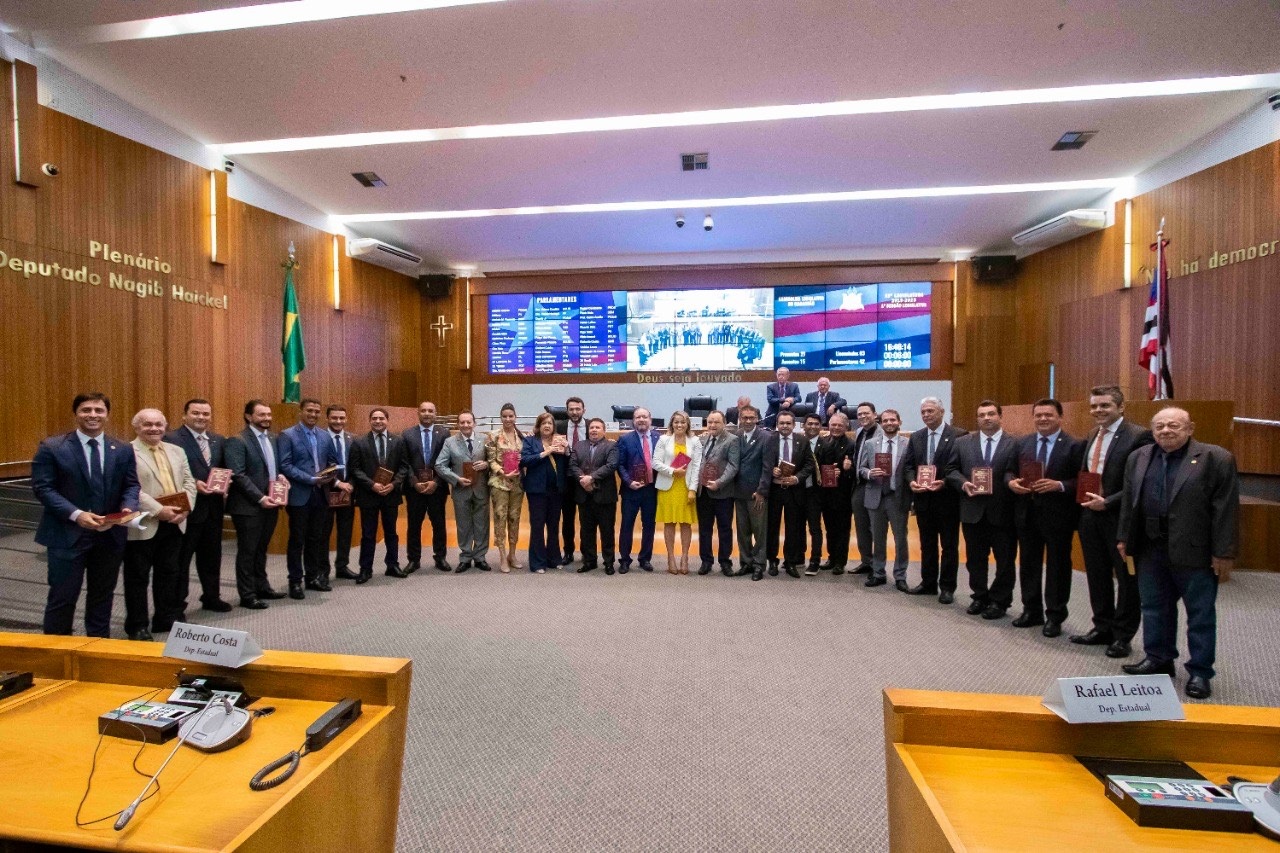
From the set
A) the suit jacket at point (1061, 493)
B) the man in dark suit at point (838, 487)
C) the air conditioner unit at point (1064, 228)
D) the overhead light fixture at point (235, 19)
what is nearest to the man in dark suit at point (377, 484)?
the overhead light fixture at point (235, 19)

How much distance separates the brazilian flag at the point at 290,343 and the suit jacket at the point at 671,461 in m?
5.68

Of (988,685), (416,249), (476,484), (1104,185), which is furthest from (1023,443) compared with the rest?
(416,249)

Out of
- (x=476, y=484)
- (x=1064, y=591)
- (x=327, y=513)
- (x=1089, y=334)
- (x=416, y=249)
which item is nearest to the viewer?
(x=1064, y=591)

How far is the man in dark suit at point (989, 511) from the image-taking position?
4.28 meters

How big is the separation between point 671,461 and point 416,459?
7.75ft

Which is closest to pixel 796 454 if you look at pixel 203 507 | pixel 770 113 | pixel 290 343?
pixel 770 113

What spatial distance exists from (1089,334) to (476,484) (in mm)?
9137

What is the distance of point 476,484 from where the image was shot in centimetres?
570

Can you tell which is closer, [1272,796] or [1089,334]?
[1272,796]

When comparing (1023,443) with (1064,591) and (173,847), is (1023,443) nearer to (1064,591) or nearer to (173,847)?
(1064,591)

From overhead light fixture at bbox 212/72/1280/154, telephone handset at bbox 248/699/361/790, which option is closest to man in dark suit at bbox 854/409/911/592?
overhead light fixture at bbox 212/72/1280/154

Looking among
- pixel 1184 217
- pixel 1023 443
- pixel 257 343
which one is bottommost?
pixel 1023 443

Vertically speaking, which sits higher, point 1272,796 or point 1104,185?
point 1104,185

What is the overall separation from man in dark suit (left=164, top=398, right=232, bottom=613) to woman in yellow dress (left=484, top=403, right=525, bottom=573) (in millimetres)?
2082
